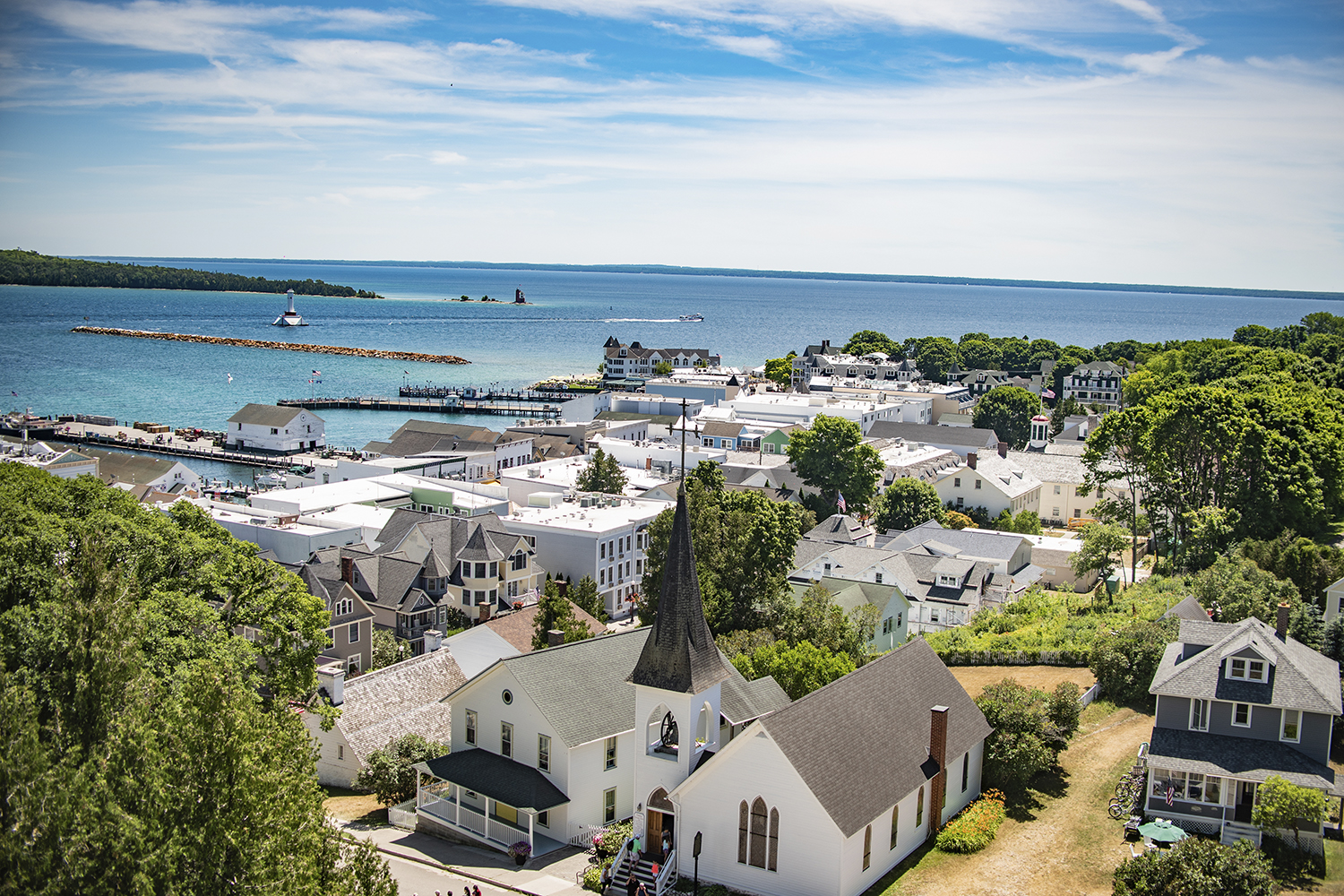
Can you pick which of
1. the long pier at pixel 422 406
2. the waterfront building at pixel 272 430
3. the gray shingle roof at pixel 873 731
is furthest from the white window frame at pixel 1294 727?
the long pier at pixel 422 406

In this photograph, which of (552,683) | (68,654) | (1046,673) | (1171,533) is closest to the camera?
(68,654)

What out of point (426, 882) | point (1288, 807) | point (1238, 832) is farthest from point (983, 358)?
point (426, 882)

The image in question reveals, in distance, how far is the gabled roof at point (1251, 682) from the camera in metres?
31.1

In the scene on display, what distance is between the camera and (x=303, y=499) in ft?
231

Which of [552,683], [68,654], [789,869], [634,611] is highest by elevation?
[68,654]

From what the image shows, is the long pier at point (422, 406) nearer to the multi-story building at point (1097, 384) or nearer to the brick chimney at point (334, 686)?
the multi-story building at point (1097, 384)

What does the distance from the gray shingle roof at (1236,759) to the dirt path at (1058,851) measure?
2.24m

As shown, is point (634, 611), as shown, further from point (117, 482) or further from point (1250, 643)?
point (117, 482)

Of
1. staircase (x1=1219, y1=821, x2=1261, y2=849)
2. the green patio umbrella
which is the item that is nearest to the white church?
the green patio umbrella

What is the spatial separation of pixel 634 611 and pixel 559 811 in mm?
31801

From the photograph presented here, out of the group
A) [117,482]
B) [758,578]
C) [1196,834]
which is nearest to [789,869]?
[1196,834]

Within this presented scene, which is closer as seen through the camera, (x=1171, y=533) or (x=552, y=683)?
(x=552, y=683)

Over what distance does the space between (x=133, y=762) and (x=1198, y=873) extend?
74.8ft

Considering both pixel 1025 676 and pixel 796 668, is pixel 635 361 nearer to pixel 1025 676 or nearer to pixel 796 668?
pixel 1025 676
